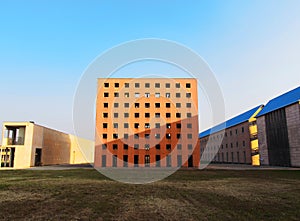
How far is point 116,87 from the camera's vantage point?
2160 inches

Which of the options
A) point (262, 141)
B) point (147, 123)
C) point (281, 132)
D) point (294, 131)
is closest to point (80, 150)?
point (147, 123)

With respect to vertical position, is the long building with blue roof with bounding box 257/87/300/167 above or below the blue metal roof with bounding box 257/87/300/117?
below

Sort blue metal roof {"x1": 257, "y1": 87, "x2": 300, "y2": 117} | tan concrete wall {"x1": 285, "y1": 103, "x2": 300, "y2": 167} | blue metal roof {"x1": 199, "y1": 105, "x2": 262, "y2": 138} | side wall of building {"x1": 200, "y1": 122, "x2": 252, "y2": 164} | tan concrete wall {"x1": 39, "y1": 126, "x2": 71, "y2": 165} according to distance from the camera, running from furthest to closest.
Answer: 1. blue metal roof {"x1": 199, "y1": 105, "x2": 262, "y2": 138}
2. side wall of building {"x1": 200, "y1": 122, "x2": 252, "y2": 164}
3. tan concrete wall {"x1": 39, "y1": 126, "x2": 71, "y2": 165}
4. blue metal roof {"x1": 257, "y1": 87, "x2": 300, "y2": 117}
5. tan concrete wall {"x1": 285, "y1": 103, "x2": 300, "y2": 167}

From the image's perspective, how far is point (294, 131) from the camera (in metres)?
42.7

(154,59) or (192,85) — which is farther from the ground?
(192,85)

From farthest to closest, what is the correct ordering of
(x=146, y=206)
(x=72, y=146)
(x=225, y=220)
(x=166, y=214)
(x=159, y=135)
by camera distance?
(x=72, y=146)
(x=159, y=135)
(x=146, y=206)
(x=166, y=214)
(x=225, y=220)

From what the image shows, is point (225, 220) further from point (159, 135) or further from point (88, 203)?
point (159, 135)

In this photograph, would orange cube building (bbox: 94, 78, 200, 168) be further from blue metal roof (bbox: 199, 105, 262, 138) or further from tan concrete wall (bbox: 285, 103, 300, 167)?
blue metal roof (bbox: 199, 105, 262, 138)

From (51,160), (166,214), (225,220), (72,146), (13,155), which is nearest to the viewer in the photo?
(225,220)

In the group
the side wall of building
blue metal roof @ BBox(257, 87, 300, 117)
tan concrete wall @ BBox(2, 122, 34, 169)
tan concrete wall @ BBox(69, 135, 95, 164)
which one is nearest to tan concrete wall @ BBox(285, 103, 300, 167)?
blue metal roof @ BBox(257, 87, 300, 117)

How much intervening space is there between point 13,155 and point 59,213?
4604 centimetres

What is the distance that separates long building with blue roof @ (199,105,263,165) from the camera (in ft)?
200

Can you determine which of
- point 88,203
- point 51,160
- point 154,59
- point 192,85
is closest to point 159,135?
point 192,85

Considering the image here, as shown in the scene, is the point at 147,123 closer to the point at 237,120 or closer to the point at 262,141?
the point at 262,141
